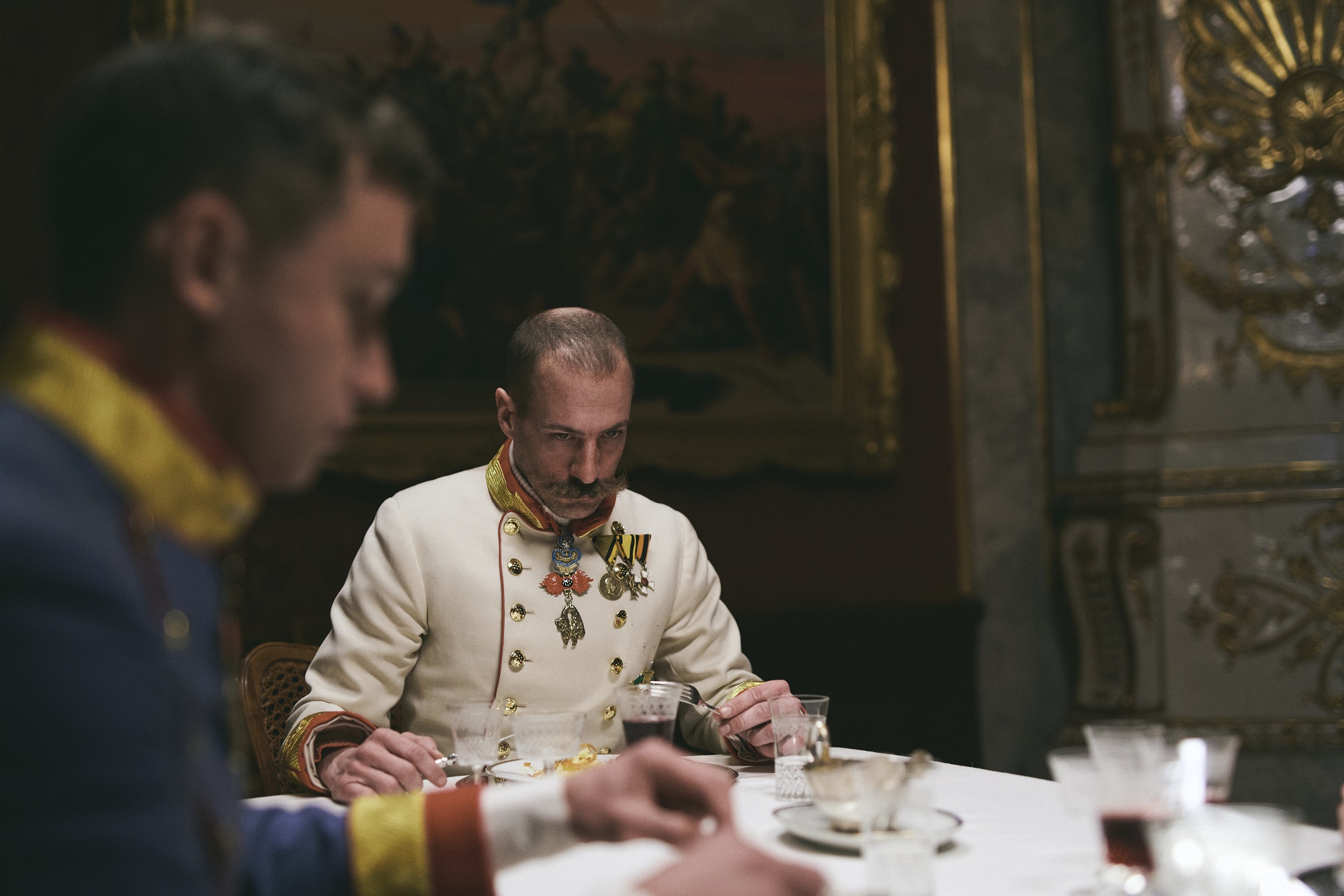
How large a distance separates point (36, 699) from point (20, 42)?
138 inches

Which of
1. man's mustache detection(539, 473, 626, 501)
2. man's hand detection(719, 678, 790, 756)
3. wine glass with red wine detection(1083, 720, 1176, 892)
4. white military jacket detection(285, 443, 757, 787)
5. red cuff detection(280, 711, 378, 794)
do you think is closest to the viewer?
wine glass with red wine detection(1083, 720, 1176, 892)

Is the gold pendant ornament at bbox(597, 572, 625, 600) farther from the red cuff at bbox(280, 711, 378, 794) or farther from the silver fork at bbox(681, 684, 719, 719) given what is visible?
the red cuff at bbox(280, 711, 378, 794)

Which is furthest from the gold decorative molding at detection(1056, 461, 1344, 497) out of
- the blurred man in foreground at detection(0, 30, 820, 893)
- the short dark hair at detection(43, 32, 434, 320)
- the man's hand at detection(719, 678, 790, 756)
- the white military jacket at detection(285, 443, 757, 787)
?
the short dark hair at detection(43, 32, 434, 320)

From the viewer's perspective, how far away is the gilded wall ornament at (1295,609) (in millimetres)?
4387

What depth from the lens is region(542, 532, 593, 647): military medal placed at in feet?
8.55

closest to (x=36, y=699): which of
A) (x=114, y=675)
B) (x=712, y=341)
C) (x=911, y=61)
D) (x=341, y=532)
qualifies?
(x=114, y=675)

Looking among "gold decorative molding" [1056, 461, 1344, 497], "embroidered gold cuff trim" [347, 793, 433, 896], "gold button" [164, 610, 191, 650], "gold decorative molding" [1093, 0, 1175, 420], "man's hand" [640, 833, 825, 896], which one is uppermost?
"gold decorative molding" [1093, 0, 1175, 420]

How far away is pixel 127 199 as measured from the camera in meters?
0.81

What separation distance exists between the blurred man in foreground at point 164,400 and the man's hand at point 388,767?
3.20 feet

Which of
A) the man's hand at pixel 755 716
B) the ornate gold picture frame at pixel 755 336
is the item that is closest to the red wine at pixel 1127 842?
the man's hand at pixel 755 716

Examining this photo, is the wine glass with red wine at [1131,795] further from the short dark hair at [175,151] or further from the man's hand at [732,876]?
the short dark hair at [175,151]

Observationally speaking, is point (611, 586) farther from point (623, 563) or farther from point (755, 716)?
point (755, 716)

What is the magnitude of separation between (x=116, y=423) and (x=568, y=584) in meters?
1.88

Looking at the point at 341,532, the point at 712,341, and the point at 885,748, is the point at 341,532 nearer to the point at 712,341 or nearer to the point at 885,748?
the point at 712,341
